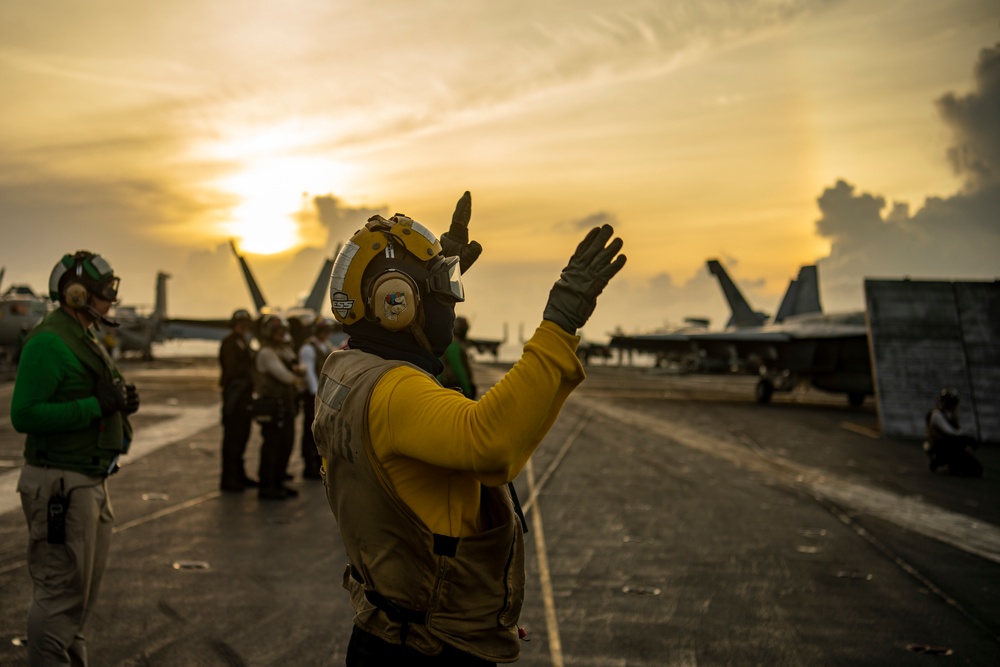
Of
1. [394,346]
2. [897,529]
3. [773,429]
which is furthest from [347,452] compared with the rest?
[773,429]

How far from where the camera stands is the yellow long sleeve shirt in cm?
222

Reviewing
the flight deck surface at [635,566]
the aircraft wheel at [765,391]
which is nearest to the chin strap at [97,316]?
the flight deck surface at [635,566]

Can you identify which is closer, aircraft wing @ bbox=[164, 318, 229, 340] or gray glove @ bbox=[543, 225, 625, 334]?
gray glove @ bbox=[543, 225, 625, 334]

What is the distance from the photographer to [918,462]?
50.6ft

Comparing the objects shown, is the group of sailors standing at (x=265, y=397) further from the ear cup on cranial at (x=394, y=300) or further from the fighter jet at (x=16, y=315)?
the fighter jet at (x=16, y=315)

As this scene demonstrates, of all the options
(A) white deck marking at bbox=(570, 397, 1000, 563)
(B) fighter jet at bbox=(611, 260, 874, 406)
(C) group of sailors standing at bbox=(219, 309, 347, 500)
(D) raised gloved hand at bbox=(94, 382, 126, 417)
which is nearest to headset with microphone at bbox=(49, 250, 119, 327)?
(D) raised gloved hand at bbox=(94, 382, 126, 417)

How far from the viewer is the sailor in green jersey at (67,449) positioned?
4129 mm

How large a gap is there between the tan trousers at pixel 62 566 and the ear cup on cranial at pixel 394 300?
2.58 meters

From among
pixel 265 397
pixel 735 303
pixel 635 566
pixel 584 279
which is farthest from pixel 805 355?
pixel 584 279

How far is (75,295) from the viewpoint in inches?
176

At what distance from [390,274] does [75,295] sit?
267 cm

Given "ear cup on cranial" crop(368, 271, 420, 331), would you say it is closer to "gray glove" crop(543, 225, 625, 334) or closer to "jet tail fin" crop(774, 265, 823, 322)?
"gray glove" crop(543, 225, 625, 334)

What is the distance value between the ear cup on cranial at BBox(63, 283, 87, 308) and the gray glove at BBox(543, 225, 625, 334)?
126 inches

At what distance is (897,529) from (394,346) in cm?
873
